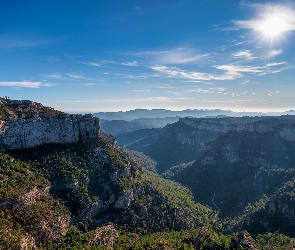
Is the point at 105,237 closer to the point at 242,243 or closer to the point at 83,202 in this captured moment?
the point at 83,202

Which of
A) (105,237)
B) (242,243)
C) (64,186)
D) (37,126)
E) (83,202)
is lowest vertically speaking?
(242,243)

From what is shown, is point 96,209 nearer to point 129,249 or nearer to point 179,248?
point 129,249

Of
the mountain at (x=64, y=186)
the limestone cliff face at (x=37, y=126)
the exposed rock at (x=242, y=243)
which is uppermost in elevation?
the limestone cliff face at (x=37, y=126)

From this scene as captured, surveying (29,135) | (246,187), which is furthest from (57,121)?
(246,187)

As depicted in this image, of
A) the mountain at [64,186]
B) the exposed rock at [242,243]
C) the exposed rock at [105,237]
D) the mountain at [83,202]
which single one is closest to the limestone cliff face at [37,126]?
the mountain at [64,186]

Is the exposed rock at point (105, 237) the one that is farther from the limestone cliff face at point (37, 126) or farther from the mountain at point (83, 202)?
the limestone cliff face at point (37, 126)

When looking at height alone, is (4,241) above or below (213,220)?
above

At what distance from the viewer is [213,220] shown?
150625 millimetres

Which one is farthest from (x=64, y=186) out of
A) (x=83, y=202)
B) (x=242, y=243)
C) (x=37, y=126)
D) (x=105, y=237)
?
(x=242, y=243)

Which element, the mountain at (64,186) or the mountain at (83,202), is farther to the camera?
the mountain at (83,202)

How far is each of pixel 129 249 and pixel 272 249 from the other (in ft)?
171

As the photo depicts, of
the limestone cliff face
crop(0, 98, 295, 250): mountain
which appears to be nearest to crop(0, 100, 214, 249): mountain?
the limestone cliff face

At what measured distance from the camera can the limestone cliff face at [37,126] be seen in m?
A: 105

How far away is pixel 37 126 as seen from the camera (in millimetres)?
115375
